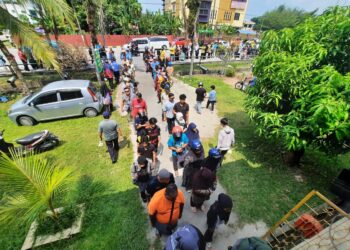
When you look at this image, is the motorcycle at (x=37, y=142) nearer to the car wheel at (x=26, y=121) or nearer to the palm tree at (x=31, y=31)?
the car wheel at (x=26, y=121)

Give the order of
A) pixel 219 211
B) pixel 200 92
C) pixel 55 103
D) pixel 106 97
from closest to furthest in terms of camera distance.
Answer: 1. pixel 219 211
2. pixel 55 103
3. pixel 200 92
4. pixel 106 97

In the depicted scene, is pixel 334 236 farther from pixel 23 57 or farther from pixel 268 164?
pixel 23 57

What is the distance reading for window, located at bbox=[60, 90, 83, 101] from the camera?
7.85 metres

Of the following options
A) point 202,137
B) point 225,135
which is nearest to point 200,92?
point 202,137

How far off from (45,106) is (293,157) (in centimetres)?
969

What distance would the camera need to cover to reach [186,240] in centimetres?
229

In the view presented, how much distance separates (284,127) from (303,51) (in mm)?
1977

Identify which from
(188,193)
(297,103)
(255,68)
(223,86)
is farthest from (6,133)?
(223,86)

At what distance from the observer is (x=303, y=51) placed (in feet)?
15.0

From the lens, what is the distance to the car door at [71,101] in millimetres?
7873

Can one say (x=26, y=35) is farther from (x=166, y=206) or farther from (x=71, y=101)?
(x=166, y=206)

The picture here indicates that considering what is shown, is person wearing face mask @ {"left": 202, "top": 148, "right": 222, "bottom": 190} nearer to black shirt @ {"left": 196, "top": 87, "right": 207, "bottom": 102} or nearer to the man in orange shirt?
the man in orange shirt

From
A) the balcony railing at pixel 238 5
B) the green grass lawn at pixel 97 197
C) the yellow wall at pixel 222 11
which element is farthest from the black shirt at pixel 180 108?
the balcony railing at pixel 238 5

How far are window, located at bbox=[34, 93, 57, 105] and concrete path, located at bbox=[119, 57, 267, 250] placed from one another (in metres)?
3.95
